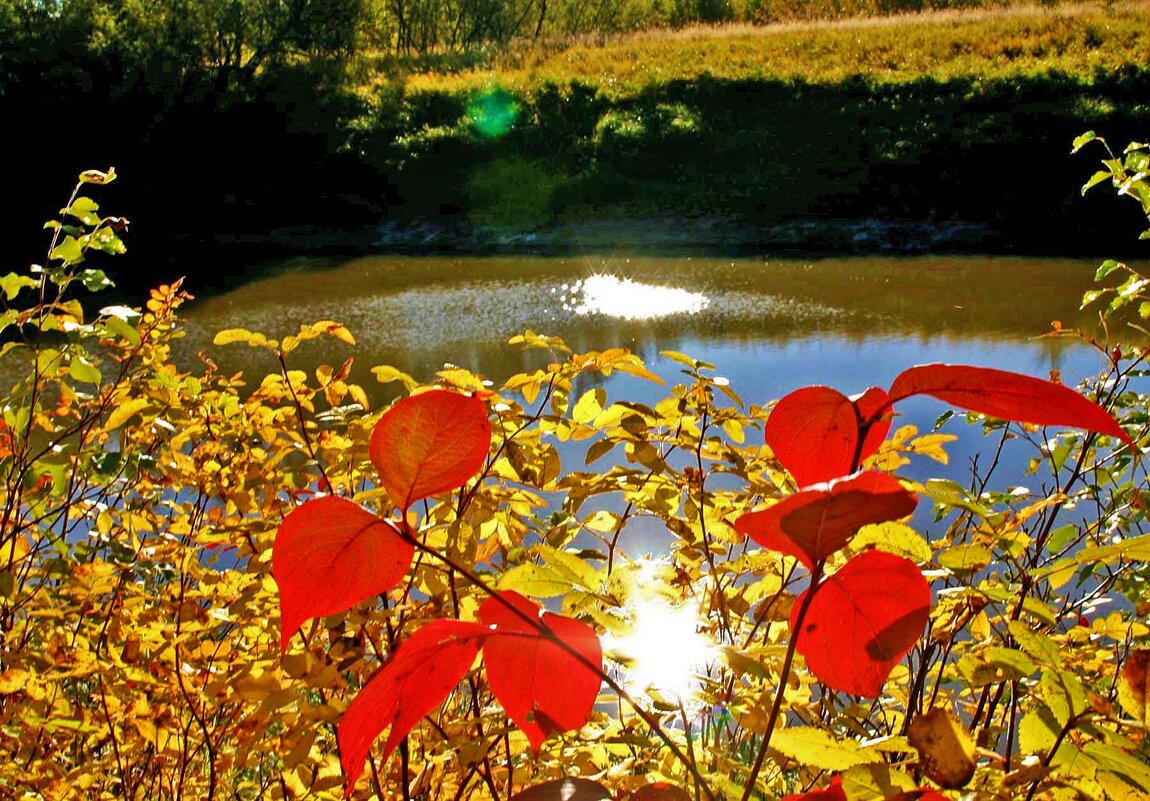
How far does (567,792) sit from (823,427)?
213 mm

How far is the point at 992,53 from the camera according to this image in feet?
51.7

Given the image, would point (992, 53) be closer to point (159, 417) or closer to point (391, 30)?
point (159, 417)

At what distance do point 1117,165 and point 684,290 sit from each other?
7.93 m

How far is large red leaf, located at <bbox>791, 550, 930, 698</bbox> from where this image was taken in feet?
1.29

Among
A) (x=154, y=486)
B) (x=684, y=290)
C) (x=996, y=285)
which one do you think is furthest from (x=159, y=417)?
(x=996, y=285)

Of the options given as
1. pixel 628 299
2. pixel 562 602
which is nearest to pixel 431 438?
pixel 562 602

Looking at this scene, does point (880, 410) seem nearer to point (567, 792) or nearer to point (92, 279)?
point (567, 792)

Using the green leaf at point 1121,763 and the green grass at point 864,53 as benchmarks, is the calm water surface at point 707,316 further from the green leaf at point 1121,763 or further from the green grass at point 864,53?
the green grass at point 864,53

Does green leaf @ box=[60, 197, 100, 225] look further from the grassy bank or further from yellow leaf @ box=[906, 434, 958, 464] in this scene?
the grassy bank

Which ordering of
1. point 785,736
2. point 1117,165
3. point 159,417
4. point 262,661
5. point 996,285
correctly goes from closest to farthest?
1. point 785,736
2. point 262,661
3. point 159,417
4. point 1117,165
5. point 996,285

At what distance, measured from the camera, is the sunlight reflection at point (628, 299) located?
8.82m

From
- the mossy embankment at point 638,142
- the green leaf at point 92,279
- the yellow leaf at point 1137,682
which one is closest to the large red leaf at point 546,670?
the yellow leaf at point 1137,682

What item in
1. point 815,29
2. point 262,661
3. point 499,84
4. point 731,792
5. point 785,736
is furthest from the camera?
point 815,29

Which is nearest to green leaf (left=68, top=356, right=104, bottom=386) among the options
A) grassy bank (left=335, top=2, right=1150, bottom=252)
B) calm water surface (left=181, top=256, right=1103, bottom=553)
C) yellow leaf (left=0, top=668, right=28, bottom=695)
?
yellow leaf (left=0, top=668, right=28, bottom=695)
